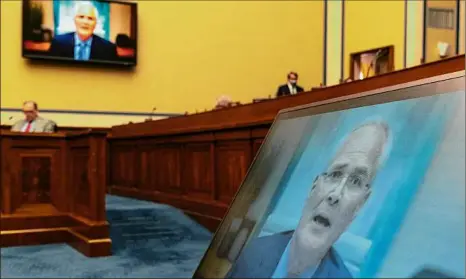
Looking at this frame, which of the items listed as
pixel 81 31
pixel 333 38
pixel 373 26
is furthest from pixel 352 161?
pixel 333 38

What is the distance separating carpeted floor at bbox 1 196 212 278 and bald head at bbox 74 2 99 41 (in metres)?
3.85

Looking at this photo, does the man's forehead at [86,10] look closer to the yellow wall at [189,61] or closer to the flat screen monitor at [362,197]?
the yellow wall at [189,61]

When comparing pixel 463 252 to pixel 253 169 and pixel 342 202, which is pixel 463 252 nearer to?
pixel 342 202

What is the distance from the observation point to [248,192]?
1.48 meters

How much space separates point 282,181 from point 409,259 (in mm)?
500

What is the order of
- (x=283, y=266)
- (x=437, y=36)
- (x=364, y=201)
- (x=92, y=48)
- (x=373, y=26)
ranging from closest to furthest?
(x=364, y=201), (x=283, y=266), (x=437, y=36), (x=92, y=48), (x=373, y=26)

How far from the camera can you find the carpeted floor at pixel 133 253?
3.31 m

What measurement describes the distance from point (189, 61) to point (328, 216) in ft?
27.0

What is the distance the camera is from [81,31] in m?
8.20

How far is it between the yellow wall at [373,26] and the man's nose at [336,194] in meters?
7.71

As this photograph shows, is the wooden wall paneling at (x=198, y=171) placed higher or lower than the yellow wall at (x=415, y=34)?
lower

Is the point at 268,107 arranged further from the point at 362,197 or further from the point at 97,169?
the point at 362,197

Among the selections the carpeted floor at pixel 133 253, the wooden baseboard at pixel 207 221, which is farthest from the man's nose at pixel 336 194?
the wooden baseboard at pixel 207 221

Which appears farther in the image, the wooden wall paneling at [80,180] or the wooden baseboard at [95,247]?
the wooden wall paneling at [80,180]
